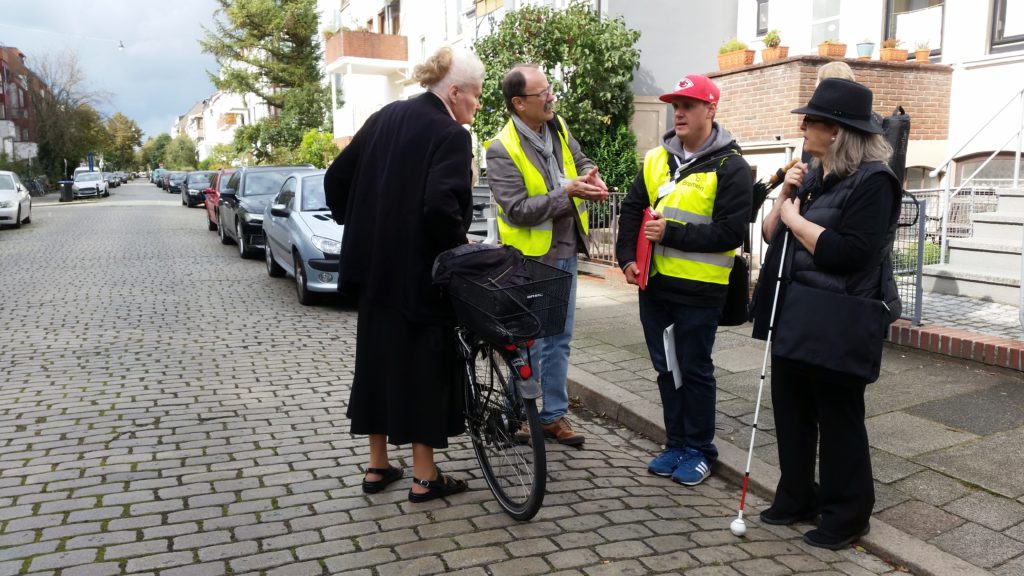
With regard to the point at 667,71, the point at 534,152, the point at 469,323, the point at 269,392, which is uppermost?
the point at 667,71

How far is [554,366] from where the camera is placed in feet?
16.0

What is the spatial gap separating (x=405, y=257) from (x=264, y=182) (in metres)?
11.8

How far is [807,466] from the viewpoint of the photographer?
12.4 ft

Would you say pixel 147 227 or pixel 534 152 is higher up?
pixel 534 152

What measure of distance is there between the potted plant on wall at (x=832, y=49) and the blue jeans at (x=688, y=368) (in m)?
8.55

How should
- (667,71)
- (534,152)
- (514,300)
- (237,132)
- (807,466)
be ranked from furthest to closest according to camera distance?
(237,132) < (667,71) < (534,152) < (807,466) < (514,300)

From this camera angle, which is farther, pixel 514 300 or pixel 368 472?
pixel 368 472

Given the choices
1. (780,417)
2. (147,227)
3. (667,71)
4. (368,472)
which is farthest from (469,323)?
(147,227)

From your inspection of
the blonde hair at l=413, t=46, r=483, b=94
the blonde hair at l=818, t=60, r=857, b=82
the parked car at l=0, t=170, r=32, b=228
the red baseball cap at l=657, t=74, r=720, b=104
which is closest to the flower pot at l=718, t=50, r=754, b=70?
the blonde hair at l=818, t=60, r=857, b=82

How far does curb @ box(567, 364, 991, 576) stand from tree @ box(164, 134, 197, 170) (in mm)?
100216

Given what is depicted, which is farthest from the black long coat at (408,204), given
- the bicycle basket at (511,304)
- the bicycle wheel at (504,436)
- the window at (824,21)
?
the window at (824,21)

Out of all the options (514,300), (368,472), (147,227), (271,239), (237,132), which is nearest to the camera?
(514,300)

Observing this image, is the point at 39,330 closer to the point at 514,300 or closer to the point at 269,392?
the point at 269,392

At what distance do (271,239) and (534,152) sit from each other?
312 inches
